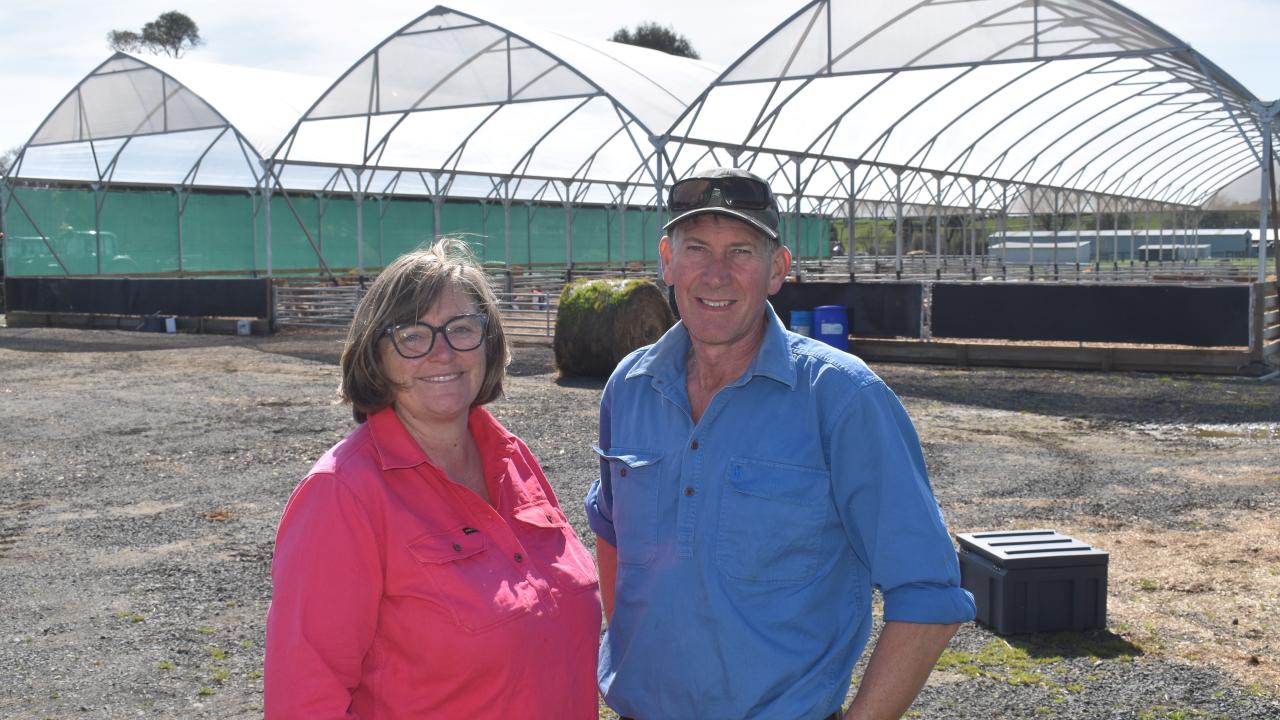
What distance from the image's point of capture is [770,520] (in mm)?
2180

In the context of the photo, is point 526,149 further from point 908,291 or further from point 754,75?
point 908,291

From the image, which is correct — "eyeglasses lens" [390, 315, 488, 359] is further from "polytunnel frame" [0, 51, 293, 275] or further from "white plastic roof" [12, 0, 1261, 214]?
"polytunnel frame" [0, 51, 293, 275]

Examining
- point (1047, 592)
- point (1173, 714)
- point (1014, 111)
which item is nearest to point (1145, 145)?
point (1014, 111)

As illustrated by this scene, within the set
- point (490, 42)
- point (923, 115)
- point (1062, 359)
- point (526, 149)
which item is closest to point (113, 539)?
point (1062, 359)

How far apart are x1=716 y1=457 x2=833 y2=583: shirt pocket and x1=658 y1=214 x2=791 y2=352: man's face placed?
1.01ft

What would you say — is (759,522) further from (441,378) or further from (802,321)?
(802,321)

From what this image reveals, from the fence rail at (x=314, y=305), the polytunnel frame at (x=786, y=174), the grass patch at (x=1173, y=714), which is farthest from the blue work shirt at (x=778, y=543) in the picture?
the fence rail at (x=314, y=305)

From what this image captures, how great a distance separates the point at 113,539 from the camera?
7.17 meters

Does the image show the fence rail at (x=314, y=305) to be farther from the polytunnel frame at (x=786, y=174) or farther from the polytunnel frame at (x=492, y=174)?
the polytunnel frame at (x=492, y=174)

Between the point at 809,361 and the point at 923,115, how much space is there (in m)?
24.3

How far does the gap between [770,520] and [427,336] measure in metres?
0.79

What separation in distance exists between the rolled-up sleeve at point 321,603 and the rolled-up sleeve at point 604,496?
576mm

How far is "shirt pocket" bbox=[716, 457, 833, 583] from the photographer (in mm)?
2180

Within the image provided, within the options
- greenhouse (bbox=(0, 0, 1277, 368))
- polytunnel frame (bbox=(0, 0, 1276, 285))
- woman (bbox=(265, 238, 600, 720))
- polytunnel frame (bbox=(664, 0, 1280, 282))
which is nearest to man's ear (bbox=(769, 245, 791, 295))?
woman (bbox=(265, 238, 600, 720))
